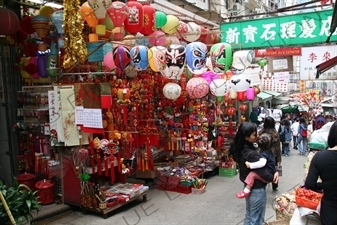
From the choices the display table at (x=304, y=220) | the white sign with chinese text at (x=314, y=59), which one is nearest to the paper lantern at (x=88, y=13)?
the display table at (x=304, y=220)

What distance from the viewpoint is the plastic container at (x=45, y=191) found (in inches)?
245

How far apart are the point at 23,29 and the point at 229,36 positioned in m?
5.38

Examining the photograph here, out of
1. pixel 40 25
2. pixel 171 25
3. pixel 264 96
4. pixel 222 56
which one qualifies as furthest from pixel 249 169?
pixel 264 96

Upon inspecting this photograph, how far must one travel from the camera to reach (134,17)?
5.52 metres

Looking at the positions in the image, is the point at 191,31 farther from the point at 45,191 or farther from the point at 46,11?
the point at 45,191

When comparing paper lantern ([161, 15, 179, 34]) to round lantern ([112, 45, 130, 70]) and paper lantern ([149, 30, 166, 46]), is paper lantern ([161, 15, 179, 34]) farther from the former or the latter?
round lantern ([112, 45, 130, 70])

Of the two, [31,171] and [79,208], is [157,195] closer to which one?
[79,208]

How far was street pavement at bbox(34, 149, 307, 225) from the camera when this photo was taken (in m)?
5.96

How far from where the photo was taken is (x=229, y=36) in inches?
344

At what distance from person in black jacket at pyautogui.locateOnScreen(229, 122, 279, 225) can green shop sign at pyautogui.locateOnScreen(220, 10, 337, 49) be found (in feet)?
12.2

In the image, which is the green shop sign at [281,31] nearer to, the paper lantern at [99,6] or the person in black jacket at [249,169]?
the paper lantern at [99,6]

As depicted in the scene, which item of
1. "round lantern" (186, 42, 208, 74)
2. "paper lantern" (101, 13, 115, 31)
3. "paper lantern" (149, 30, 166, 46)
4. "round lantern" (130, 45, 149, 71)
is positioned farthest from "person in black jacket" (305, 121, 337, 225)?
"paper lantern" (149, 30, 166, 46)

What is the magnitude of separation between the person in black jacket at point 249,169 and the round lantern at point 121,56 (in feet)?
9.18

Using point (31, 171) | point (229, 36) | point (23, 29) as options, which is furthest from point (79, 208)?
point (229, 36)
